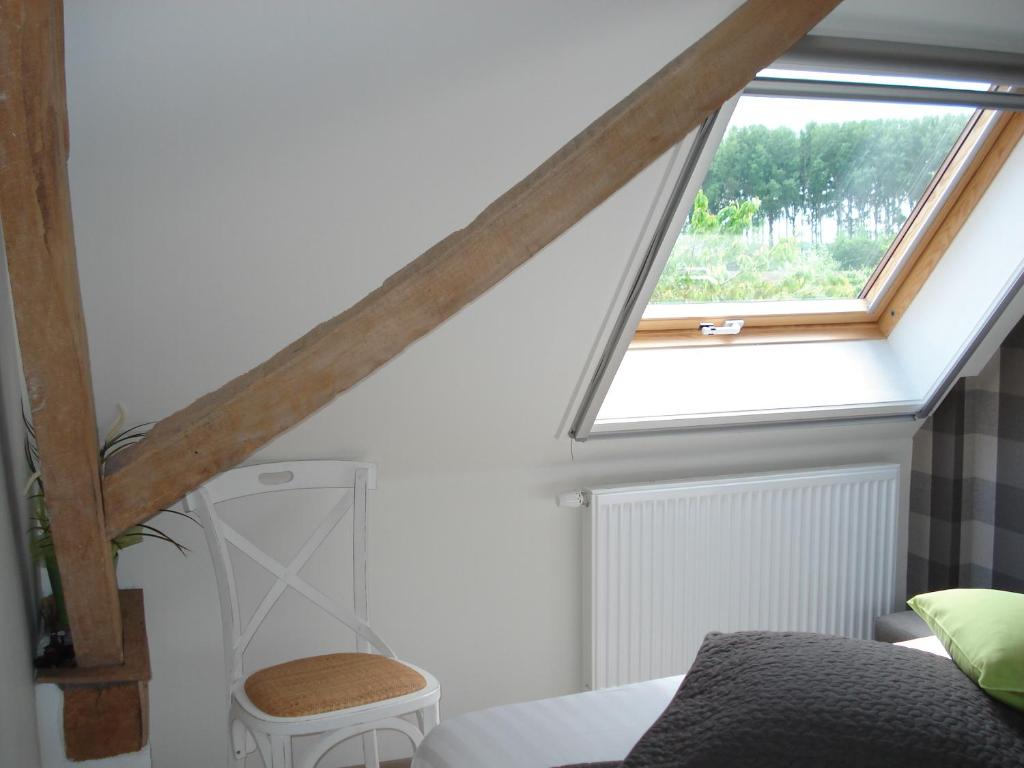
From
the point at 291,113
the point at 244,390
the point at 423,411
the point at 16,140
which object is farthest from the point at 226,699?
the point at 16,140

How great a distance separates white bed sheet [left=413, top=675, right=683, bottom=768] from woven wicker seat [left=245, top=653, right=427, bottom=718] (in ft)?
1.18

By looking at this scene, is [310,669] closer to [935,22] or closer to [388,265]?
[388,265]

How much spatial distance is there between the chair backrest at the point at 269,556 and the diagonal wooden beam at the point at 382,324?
86cm

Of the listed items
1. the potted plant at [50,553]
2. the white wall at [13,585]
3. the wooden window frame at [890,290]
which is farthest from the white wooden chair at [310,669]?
the wooden window frame at [890,290]

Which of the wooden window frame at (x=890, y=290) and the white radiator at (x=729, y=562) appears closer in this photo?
the wooden window frame at (x=890, y=290)

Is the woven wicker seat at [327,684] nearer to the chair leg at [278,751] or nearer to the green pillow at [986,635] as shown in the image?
the chair leg at [278,751]

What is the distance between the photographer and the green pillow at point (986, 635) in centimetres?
A: 170

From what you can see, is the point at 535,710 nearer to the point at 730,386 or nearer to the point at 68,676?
the point at 68,676

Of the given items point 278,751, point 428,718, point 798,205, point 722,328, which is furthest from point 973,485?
point 278,751

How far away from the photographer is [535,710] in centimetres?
197

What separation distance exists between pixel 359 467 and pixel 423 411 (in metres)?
0.23

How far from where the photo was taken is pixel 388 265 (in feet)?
7.49

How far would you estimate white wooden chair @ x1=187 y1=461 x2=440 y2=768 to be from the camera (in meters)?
2.21

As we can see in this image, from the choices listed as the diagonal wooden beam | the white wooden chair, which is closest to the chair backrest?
the white wooden chair
